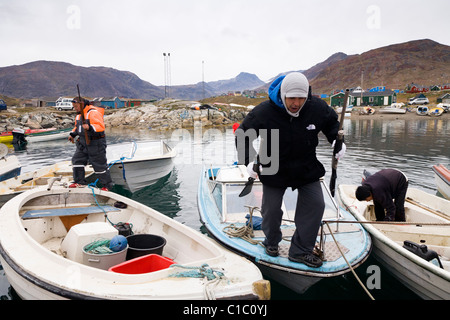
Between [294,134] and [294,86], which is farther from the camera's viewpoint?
[294,134]

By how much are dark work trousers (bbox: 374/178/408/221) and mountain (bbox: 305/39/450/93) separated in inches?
5247

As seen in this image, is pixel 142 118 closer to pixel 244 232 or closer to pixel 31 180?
pixel 31 180

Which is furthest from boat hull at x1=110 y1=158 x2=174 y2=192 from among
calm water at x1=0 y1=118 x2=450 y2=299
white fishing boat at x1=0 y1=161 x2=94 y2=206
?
white fishing boat at x1=0 y1=161 x2=94 y2=206

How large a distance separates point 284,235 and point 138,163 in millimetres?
6763

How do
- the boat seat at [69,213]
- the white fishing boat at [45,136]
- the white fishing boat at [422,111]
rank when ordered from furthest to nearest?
the white fishing boat at [422,111] < the white fishing boat at [45,136] < the boat seat at [69,213]

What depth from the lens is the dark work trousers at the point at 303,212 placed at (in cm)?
380

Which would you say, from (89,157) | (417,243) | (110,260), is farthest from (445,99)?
(110,260)

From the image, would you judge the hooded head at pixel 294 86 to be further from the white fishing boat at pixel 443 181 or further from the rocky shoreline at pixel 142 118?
the rocky shoreline at pixel 142 118

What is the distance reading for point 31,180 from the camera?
31.9ft

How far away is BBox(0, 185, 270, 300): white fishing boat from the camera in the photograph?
311 cm

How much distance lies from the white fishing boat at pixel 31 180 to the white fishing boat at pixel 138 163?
99 cm

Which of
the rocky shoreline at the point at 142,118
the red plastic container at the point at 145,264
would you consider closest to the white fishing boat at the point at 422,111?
the rocky shoreline at the point at 142,118

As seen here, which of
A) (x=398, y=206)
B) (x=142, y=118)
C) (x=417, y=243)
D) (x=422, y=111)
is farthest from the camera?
(x=422, y=111)

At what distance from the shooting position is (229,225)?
5336mm
